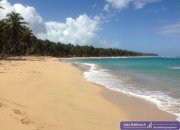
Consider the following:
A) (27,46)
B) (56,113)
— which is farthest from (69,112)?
(27,46)

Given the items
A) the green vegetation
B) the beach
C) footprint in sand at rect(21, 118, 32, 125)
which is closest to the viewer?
footprint in sand at rect(21, 118, 32, 125)

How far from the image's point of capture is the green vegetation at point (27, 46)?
168 feet

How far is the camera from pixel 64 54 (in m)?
133

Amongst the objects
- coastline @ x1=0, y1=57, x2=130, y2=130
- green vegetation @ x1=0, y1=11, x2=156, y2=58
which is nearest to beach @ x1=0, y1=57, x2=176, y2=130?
coastline @ x1=0, y1=57, x2=130, y2=130

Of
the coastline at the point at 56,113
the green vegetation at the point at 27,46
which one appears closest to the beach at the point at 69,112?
the coastline at the point at 56,113

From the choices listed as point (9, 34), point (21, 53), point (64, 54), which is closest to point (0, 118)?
point (9, 34)

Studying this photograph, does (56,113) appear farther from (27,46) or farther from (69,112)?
(27,46)

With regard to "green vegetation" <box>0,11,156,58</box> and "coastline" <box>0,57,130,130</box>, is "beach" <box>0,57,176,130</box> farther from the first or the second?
"green vegetation" <box>0,11,156,58</box>

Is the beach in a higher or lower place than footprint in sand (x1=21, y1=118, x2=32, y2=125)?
lower

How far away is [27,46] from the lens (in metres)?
87.3

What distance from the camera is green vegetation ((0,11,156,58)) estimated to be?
2019 inches

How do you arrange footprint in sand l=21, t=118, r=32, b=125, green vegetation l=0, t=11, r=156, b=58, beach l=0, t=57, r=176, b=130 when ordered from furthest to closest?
green vegetation l=0, t=11, r=156, b=58
beach l=0, t=57, r=176, b=130
footprint in sand l=21, t=118, r=32, b=125

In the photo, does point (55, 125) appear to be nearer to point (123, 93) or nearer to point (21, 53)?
point (123, 93)

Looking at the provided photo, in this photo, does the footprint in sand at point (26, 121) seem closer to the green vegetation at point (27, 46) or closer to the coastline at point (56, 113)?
the coastline at point (56, 113)
